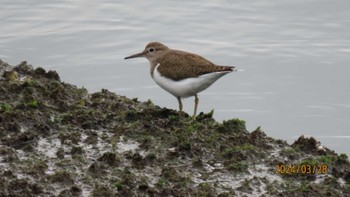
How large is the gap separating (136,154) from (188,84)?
218 cm

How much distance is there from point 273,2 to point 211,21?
1.70 metres

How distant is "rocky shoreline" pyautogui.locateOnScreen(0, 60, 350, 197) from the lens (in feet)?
24.2

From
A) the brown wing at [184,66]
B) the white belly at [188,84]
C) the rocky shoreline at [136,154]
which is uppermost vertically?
A: the brown wing at [184,66]

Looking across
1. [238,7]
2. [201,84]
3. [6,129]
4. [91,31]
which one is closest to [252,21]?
[238,7]

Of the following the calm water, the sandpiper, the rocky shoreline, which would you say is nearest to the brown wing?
the sandpiper

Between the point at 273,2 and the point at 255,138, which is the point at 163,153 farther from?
the point at 273,2

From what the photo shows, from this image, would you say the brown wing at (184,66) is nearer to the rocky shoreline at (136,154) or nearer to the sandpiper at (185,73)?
the sandpiper at (185,73)

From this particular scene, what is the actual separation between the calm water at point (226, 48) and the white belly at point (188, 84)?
3259mm

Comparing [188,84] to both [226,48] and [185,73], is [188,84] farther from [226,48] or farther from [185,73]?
[226,48]

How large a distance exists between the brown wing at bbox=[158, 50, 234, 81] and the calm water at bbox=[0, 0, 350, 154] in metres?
3.24

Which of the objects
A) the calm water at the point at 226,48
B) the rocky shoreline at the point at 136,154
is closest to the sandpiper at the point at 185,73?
the rocky shoreline at the point at 136,154

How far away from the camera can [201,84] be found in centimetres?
991

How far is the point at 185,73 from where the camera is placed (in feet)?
32.6

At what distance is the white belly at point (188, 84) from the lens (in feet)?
32.1
